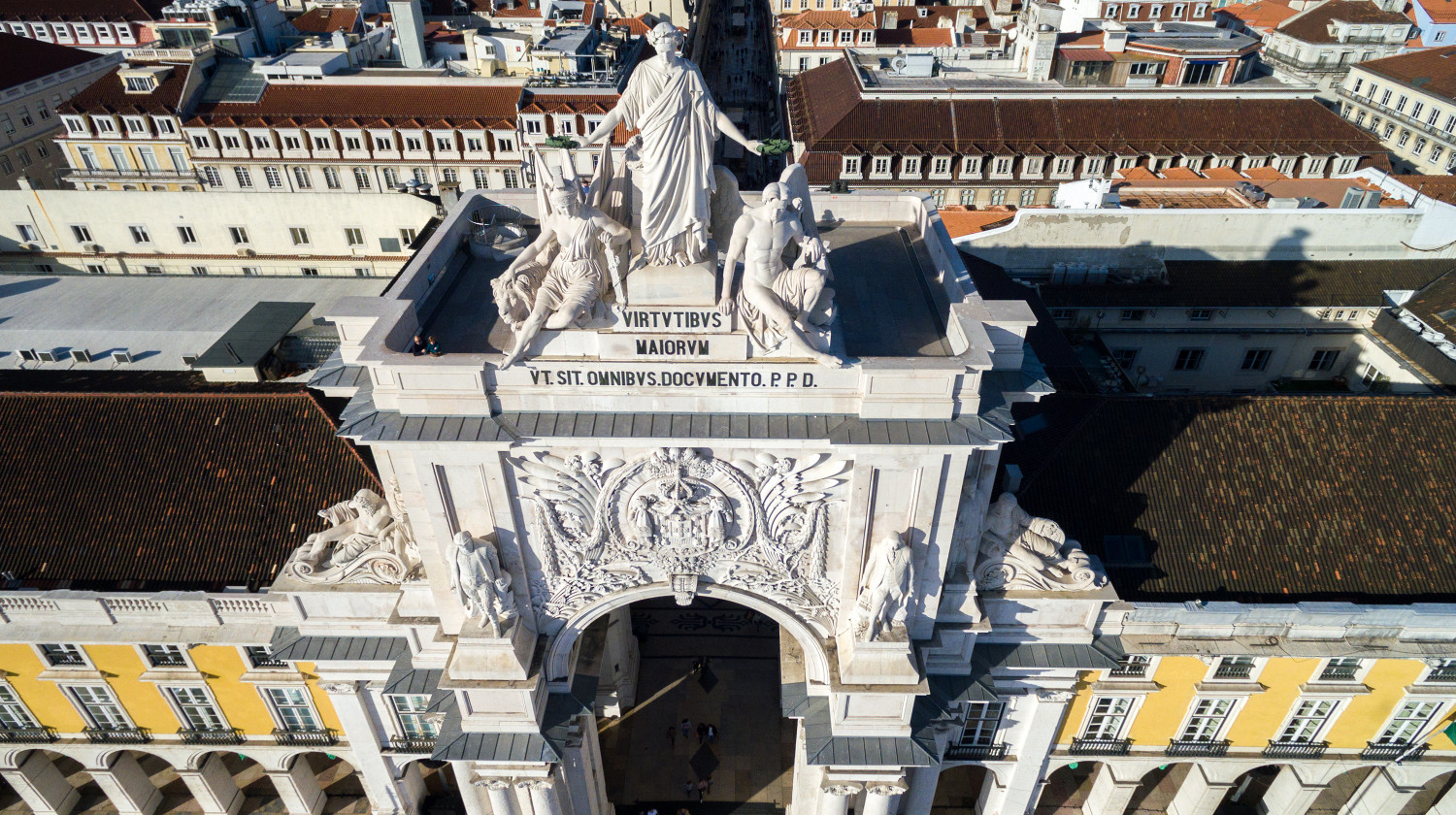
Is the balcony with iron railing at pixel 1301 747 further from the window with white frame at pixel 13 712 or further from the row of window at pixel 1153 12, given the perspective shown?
the row of window at pixel 1153 12

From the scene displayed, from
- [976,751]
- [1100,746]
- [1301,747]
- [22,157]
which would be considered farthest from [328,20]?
[1301,747]

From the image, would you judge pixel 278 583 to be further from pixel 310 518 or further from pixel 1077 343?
pixel 1077 343

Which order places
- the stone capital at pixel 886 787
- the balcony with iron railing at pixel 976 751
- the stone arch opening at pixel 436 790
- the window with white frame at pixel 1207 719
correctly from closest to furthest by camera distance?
the stone capital at pixel 886 787, the window with white frame at pixel 1207 719, the balcony with iron railing at pixel 976 751, the stone arch opening at pixel 436 790

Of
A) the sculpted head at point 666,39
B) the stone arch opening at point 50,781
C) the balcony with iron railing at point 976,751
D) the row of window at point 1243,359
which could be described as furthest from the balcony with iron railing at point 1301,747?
the stone arch opening at point 50,781

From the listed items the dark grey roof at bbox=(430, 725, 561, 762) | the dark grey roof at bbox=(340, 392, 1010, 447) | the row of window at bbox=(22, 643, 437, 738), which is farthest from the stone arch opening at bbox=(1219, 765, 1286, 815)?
the row of window at bbox=(22, 643, 437, 738)

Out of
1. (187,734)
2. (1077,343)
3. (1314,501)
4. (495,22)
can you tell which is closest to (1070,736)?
(1314,501)

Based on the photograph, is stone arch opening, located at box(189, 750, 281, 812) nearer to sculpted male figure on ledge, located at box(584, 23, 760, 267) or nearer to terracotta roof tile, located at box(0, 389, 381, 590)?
terracotta roof tile, located at box(0, 389, 381, 590)
